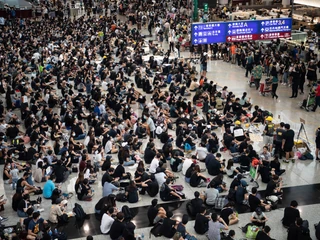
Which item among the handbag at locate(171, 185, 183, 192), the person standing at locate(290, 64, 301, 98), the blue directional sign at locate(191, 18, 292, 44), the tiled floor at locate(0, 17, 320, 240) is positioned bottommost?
the tiled floor at locate(0, 17, 320, 240)

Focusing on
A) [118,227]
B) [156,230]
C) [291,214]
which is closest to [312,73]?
[291,214]

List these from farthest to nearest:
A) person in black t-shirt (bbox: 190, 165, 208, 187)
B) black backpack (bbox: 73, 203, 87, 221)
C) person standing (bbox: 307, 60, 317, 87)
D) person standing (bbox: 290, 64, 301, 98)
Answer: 1. person standing (bbox: 307, 60, 317, 87)
2. person standing (bbox: 290, 64, 301, 98)
3. person in black t-shirt (bbox: 190, 165, 208, 187)
4. black backpack (bbox: 73, 203, 87, 221)

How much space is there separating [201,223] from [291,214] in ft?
7.86

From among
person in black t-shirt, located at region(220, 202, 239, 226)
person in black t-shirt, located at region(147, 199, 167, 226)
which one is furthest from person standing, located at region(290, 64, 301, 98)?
person in black t-shirt, located at region(147, 199, 167, 226)

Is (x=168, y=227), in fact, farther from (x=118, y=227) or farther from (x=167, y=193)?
(x=167, y=193)

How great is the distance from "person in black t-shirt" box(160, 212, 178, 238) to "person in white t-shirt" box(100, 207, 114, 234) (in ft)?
4.59

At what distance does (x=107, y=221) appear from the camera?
12109 mm

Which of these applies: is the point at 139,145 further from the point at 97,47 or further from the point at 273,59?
the point at 97,47

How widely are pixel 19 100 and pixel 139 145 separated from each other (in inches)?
331

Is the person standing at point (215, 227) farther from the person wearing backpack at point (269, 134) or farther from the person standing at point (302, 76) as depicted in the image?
the person standing at point (302, 76)

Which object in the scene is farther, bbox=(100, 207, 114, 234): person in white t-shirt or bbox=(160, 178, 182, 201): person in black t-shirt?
bbox=(160, 178, 182, 201): person in black t-shirt

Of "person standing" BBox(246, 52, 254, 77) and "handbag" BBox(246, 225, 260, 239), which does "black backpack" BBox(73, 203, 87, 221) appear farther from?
"person standing" BBox(246, 52, 254, 77)

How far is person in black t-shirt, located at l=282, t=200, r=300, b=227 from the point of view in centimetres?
1205

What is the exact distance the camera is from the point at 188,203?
13266 mm
